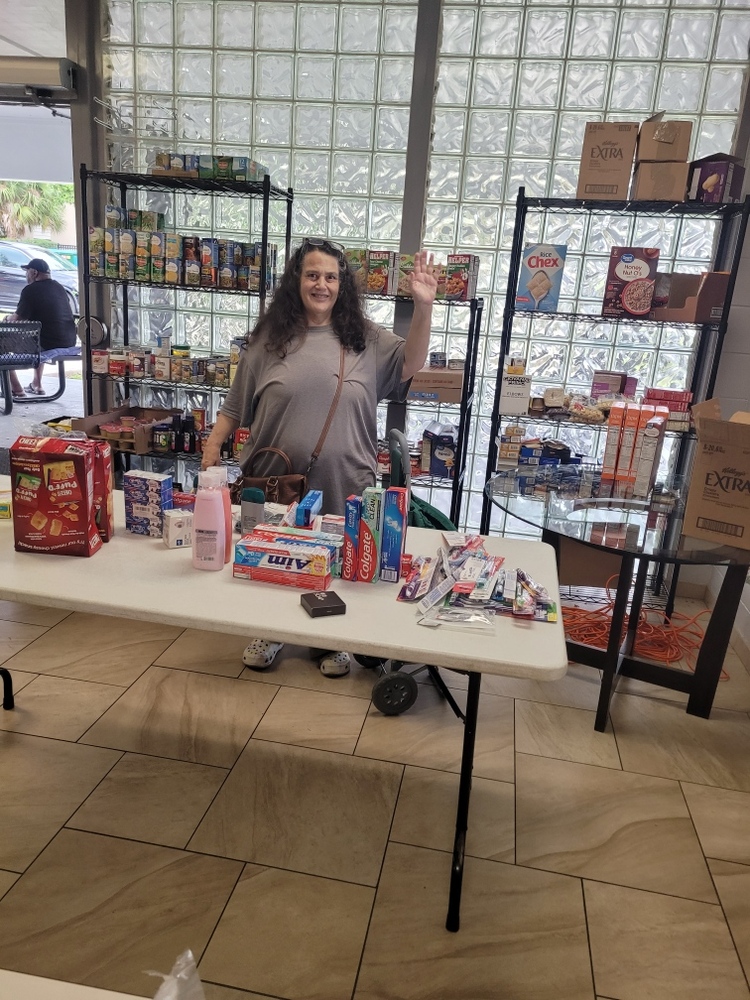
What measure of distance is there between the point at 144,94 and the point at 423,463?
239 centimetres

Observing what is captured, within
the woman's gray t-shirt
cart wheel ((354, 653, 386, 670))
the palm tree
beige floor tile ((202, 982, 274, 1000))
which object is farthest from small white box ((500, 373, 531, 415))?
the palm tree

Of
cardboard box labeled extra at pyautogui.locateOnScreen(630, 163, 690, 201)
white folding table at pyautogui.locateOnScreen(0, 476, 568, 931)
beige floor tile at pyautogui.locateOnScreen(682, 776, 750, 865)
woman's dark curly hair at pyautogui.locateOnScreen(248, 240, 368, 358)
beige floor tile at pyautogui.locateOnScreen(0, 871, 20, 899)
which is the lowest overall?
beige floor tile at pyautogui.locateOnScreen(0, 871, 20, 899)

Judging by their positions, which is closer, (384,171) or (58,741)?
(58,741)

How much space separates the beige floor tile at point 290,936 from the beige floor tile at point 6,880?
0.54m

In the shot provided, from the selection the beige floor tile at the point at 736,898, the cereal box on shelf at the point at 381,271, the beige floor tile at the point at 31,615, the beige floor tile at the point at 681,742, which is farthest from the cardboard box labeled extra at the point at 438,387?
the beige floor tile at the point at 736,898

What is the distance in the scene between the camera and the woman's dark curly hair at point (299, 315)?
94.0 inches

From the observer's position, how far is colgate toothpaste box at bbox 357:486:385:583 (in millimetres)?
1597

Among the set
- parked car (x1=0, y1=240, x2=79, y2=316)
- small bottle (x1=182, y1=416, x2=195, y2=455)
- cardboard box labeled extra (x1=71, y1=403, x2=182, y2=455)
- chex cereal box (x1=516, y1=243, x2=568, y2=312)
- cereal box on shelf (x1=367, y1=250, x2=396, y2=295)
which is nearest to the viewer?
chex cereal box (x1=516, y1=243, x2=568, y2=312)

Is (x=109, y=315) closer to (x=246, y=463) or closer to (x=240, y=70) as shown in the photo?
(x=240, y=70)

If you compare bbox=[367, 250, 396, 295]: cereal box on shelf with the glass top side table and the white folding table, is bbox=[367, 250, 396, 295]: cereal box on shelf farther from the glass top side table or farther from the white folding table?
the white folding table

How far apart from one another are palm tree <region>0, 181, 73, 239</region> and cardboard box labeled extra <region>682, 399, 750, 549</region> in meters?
8.21

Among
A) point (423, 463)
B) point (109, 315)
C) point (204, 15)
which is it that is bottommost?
point (423, 463)

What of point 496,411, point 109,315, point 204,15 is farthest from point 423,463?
point 204,15

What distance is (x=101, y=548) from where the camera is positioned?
68.3 inches
